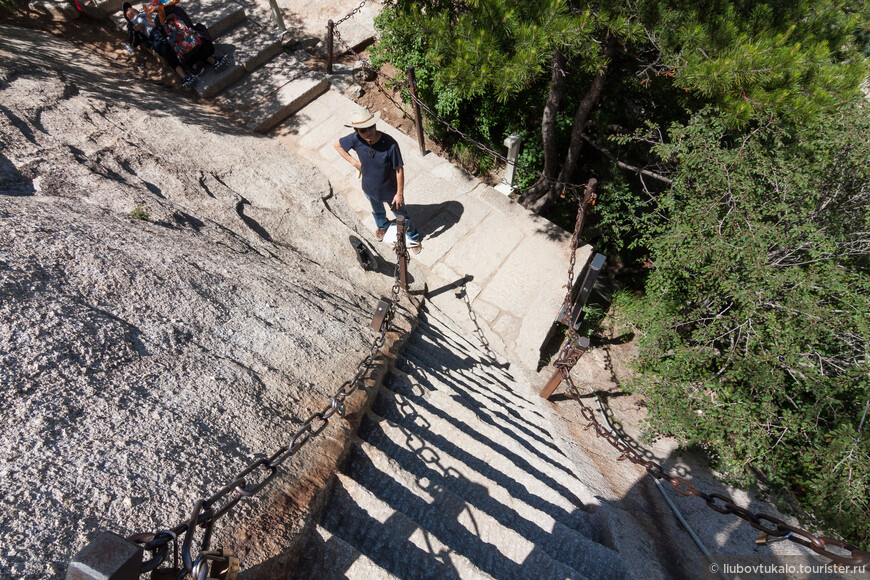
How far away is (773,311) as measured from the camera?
12.6 ft

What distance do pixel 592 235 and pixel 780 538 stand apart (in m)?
5.05

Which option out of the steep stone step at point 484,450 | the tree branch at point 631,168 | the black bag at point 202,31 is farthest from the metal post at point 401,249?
the black bag at point 202,31

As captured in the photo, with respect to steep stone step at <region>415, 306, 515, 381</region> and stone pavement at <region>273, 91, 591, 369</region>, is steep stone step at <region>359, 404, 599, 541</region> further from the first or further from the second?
stone pavement at <region>273, 91, 591, 369</region>

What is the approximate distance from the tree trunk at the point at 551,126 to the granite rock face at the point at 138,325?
3.03 meters

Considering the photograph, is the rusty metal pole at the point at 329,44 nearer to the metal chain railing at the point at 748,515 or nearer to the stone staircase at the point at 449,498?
the metal chain railing at the point at 748,515

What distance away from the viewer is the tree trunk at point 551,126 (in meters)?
5.08

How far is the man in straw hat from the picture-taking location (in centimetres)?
450

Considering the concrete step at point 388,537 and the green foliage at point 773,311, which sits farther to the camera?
the green foliage at point 773,311

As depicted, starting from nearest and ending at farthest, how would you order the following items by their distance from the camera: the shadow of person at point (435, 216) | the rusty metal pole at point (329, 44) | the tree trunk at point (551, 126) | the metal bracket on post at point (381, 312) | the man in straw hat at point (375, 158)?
the metal bracket on post at point (381, 312) < the man in straw hat at point (375, 158) < the tree trunk at point (551, 126) < the shadow of person at point (435, 216) < the rusty metal pole at point (329, 44)

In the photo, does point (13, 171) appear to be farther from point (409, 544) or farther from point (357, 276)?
point (409, 544)

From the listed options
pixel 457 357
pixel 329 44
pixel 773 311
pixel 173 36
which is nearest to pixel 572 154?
pixel 773 311

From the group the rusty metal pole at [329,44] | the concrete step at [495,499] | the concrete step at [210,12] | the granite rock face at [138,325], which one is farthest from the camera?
the concrete step at [210,12]

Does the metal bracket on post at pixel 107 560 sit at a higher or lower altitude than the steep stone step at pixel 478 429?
higher

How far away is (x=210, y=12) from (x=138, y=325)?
7565mm
